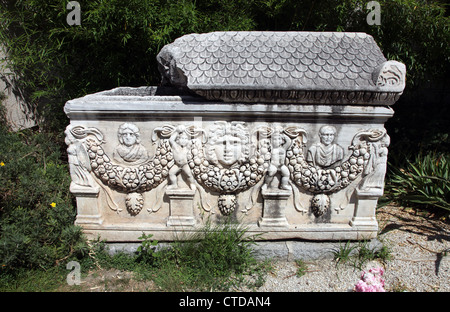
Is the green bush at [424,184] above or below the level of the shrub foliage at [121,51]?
below

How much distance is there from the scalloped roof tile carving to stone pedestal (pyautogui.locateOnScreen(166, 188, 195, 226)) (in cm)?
81

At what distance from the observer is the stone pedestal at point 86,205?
280 centimetres

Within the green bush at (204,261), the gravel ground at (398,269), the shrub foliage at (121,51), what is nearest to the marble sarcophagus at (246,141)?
the green bush at (204,261)

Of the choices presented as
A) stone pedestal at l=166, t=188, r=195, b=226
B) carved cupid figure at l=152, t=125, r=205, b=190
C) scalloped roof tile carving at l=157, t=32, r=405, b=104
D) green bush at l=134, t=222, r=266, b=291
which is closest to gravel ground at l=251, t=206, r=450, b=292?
green bush at l=134, t=222, r=266, b=291

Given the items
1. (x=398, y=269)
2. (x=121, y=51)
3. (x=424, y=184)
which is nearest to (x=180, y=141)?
(x=121, y=51)

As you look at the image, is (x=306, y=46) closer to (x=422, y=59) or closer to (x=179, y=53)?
(x=179, y=53)

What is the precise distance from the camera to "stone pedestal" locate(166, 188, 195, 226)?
9.23ft

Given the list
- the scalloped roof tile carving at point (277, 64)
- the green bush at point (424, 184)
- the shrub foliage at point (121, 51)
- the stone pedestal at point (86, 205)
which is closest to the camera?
the scalloped roof tile carving at point (277, 64)

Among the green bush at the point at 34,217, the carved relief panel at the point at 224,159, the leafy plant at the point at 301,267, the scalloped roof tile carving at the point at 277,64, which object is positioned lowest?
the leafy plant at the point at 301,267

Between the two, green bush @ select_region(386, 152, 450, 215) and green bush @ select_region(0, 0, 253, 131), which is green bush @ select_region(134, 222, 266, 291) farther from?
green bush @ select_region(0, 0, 253, 131)

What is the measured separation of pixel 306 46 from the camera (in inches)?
111

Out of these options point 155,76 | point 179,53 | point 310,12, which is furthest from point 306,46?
point 155,76

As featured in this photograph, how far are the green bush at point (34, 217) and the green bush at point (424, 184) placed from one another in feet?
10.8

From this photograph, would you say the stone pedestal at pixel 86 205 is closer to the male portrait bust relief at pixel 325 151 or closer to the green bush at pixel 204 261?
the green bush at pixel 204 261
